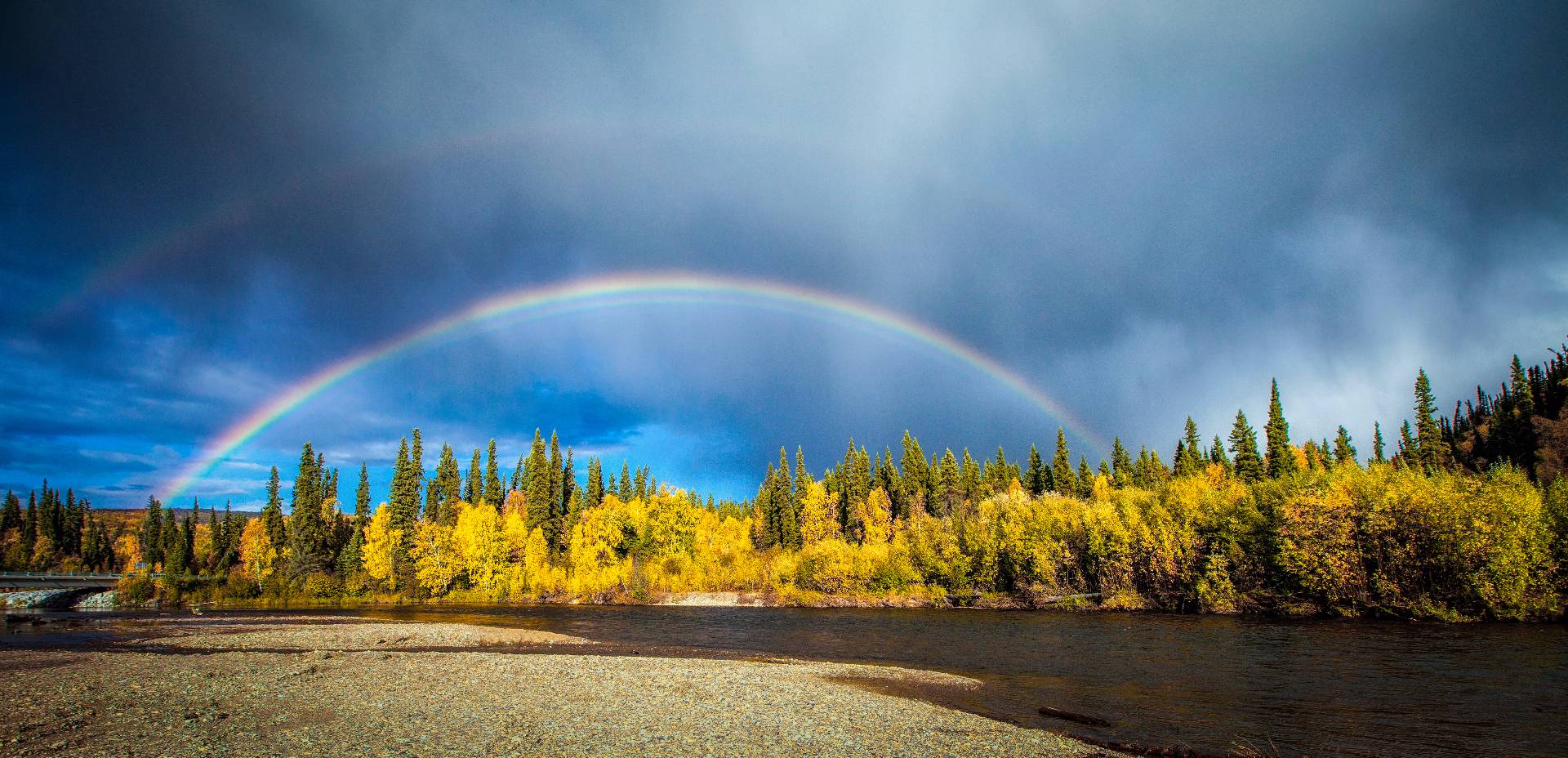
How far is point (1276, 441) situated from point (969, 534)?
53.1m

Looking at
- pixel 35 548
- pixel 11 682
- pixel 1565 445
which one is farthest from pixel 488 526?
pixel 1565 445

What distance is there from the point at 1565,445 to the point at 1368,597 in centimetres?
7234

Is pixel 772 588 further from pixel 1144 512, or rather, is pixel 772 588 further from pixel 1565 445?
pixel 1565 445

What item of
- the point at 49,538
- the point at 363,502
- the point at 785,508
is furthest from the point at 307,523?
the point at 49,538

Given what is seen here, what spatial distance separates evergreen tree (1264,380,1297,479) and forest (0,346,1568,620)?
300mm

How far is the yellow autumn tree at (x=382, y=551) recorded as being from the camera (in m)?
88.0

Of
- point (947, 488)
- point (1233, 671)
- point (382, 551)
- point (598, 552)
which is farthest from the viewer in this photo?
point (947, 488)

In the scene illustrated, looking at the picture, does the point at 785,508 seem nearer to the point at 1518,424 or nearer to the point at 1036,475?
the point at 1036,475

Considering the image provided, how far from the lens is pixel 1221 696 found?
22531 mm

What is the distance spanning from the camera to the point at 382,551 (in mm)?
88562

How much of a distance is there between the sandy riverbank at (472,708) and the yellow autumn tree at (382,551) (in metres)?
57.7

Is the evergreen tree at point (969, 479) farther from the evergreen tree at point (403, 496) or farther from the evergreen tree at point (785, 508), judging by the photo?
the evergreen tree at point (403, 496)

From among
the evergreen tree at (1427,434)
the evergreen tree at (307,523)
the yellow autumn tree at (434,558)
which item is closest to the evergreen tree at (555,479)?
the yellow autumn tree at (434,558)

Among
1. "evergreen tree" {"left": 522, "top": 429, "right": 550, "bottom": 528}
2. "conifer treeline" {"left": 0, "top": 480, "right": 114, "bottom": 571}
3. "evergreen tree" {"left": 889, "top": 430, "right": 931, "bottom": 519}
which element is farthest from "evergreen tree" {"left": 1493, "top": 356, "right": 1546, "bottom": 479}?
"conifer treeline" {"left": 0, "top": 480, "right": 114, "bottom": 571}
